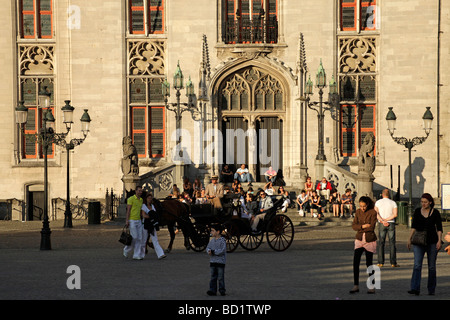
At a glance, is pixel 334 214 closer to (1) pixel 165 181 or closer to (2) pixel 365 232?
(1) pixel 165 181

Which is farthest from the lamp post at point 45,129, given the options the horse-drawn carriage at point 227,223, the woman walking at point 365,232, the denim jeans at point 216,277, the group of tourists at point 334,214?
the woman walking at point 365,232

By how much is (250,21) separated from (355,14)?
4.44 m

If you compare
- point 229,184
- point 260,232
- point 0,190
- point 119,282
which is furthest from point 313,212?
point 119,282

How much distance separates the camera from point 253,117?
38031mm

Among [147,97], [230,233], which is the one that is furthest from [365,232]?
[147,97]

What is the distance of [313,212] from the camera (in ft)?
107

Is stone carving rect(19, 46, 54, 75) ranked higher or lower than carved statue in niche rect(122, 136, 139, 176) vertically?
higher

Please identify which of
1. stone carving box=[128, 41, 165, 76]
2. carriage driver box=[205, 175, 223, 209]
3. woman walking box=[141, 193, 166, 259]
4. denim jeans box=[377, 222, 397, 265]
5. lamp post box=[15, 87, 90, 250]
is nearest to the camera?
denim jeans box=[377, 222, 397, 265]

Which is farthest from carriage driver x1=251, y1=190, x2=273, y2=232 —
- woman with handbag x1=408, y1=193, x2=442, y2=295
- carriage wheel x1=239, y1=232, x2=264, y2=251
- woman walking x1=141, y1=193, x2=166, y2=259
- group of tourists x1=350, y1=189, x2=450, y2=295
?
woman with handbag x1=408, y1=193, x2=442, y2=295

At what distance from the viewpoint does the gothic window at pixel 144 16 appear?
38094 millimetres

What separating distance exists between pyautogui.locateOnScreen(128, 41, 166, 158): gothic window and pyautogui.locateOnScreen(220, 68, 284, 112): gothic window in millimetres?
2824

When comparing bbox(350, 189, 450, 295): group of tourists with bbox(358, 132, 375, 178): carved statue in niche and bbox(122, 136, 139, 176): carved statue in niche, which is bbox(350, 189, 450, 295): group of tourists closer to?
bbox(358, 132, 375, 178): carved statue in niche

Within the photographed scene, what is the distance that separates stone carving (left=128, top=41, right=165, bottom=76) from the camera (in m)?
38.0

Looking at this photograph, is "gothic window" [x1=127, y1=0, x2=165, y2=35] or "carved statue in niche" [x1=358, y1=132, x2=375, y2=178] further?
"gothic window" [x1=127, y1=0, x2=165, y2=35]
